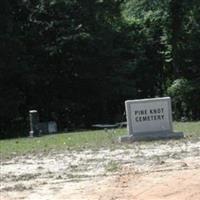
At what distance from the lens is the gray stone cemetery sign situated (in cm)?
1923

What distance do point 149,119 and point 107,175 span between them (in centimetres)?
819

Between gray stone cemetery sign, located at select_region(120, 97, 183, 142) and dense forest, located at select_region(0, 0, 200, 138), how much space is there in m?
13.4

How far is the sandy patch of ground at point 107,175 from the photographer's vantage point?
31.6ft

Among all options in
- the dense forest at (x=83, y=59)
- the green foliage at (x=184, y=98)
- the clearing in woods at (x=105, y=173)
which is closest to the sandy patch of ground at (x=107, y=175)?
the clearing in woods at (x=105, y=173)

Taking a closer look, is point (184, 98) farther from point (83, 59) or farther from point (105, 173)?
point (105, 173)

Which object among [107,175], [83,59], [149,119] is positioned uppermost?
[83,59]

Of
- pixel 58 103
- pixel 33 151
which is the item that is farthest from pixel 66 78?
pixel 33 151

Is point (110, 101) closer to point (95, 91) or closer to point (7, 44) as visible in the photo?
point (95, 91)

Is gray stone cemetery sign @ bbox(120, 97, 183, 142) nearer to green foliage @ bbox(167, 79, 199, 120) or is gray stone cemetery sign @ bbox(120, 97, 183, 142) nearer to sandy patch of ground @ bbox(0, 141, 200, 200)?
sandy patch of ground @ bbox(0, 141, 200, 200)

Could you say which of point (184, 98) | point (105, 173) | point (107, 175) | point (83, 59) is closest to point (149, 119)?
point (105, 173)

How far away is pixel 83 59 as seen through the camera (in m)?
33.8

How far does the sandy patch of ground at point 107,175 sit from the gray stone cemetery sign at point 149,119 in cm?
299

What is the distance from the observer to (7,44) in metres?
31.9

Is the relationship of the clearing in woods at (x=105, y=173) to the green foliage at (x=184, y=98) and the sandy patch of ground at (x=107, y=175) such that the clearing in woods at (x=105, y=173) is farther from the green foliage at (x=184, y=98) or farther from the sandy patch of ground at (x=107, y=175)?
the green foliage at (x=184, y=98)
